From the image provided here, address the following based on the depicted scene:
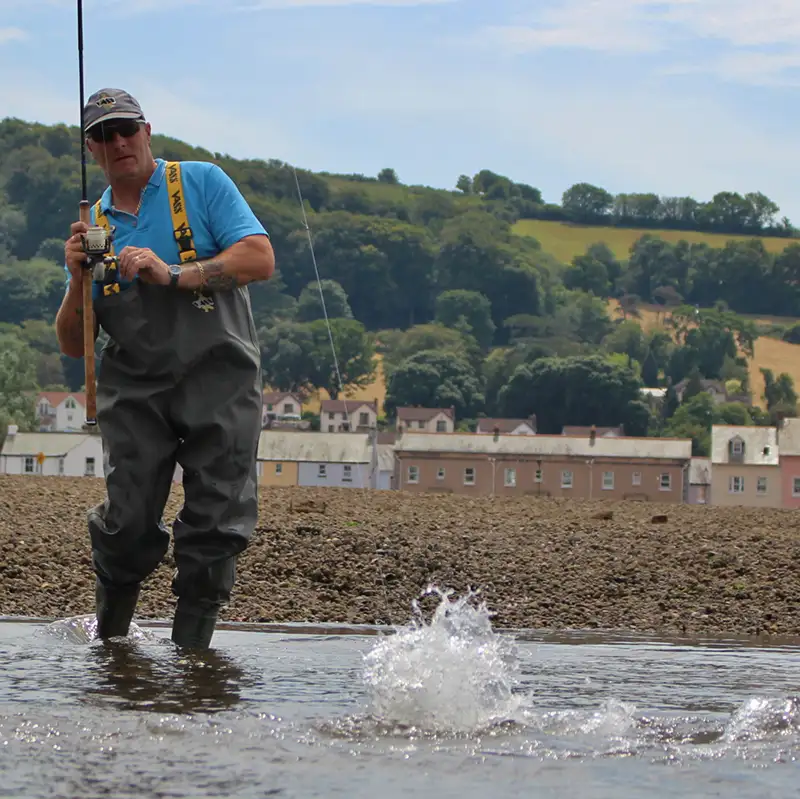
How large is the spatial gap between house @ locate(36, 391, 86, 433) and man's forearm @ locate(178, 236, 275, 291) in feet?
489

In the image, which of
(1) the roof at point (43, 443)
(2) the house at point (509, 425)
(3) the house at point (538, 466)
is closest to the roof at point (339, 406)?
(2) the house at point (509, 425)

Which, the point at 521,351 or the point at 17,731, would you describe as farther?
the point at 521,351

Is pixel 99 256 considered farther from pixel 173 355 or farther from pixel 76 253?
pixel 173 355

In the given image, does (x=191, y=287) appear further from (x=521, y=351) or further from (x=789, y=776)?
(x=521, y=351)

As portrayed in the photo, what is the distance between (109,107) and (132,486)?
1.25 metres

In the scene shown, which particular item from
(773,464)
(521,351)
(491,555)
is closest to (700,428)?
(521,351)

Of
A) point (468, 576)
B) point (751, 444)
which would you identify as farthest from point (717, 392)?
point (468, 576)

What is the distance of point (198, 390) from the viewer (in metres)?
6.20

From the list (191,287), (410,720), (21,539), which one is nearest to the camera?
(410,720)

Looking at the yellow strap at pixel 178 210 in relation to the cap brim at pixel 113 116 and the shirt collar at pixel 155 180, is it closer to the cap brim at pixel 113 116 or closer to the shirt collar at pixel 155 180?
the shirt collar at pixel 155 180

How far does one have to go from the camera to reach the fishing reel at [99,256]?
240 inches

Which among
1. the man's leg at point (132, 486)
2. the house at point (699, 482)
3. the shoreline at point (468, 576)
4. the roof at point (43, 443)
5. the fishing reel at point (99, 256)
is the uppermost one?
the fishing reel at point (99, 256)

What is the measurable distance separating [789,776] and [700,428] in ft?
537

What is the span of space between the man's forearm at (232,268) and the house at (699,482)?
100632 millimetres
